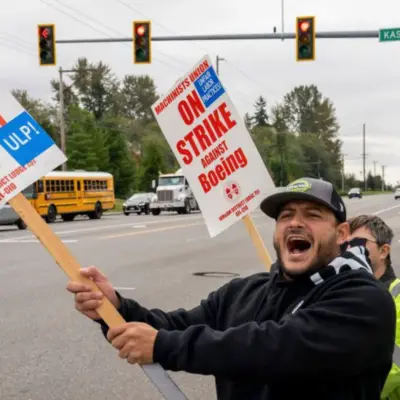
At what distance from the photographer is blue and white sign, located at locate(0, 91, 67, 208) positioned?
8.07 ft

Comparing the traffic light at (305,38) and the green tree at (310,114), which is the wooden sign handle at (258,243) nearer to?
the traffic light at (305,38)

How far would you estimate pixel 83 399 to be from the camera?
5387mm

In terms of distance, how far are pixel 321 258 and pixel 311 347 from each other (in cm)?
37

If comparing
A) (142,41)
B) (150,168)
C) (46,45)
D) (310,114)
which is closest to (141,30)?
(142,41)

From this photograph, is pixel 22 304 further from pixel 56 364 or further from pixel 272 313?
pixel 272 313

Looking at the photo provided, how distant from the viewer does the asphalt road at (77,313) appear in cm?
576

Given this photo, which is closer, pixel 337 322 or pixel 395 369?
pixel 337 322

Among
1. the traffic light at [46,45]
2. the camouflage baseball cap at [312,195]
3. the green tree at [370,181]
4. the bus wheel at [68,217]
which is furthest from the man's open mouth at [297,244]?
→ the green tree at [370,181]

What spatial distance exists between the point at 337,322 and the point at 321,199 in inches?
17.3

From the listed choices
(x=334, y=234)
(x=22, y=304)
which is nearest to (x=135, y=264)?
(x=22, y=304)

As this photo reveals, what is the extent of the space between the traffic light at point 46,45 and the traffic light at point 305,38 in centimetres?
652

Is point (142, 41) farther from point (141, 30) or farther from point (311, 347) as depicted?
point (311, 347)

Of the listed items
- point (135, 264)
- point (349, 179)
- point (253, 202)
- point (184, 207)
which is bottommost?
point (349, 179)

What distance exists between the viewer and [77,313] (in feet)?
28.8
